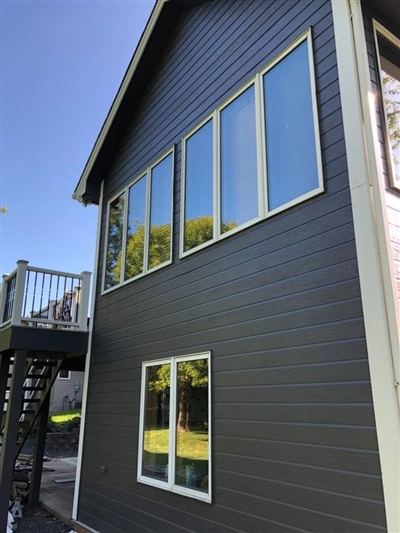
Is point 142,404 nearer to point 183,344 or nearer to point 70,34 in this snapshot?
point 183,344

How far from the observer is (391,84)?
361 cm

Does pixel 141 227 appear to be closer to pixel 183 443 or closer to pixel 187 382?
pixel 187 382

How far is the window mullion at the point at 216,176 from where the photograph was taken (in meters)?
4.57

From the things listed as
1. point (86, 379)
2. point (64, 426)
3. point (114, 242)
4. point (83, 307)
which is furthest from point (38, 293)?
point (64, 426)

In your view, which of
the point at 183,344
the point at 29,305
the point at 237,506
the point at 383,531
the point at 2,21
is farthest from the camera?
the point at 2,21

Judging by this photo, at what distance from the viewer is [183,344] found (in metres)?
4.71

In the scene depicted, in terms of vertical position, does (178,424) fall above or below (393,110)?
below

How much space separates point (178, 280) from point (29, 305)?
3037 millimetres

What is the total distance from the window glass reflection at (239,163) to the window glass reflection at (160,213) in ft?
4.01

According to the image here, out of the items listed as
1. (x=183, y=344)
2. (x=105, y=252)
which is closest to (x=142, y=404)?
(x=183, y=344)

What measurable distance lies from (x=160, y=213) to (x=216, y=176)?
1411 millimetres

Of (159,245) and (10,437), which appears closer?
(159,245)

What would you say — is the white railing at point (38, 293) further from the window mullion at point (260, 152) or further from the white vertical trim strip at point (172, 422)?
the window mullion at point (260, 152)

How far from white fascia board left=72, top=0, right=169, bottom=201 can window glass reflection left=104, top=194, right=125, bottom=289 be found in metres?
0.88
